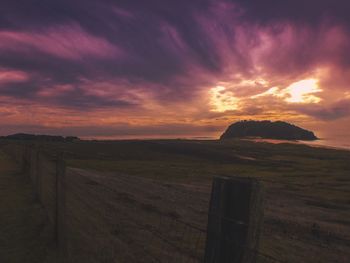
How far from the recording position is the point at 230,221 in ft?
13.1

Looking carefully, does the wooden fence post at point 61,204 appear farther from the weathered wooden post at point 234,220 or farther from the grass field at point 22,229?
the weathered wooden post at point 234,220

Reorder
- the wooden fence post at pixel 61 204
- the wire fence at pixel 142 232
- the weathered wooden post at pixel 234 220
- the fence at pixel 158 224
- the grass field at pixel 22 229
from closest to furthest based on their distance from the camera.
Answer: the weathered wooden post at pixel 234 220 < the fence at pixel 158 224 < the wire fence at pixel 142 232 < the wooden fence post at pixel 61 204 < the grass field at pixel 22 229

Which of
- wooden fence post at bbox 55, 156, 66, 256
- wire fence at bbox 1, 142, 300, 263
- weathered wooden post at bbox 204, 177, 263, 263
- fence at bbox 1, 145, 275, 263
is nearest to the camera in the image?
weathered wooden post at bbox 204, 177, 263, 263

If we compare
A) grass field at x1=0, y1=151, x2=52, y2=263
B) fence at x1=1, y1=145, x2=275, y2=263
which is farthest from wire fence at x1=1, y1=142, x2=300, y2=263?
grass field at x1=0, y1=151, x2=52, y2=263

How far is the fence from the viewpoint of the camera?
152 inches

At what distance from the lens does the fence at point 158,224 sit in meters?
3.86

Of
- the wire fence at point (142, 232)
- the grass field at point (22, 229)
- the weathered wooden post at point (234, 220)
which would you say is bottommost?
the grass field at point (22, 229)

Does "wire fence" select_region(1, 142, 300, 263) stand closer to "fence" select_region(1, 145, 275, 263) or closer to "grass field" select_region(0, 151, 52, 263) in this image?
"fence" select_region(1, 145, 275, 263)

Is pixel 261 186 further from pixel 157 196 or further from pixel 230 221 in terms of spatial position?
pixel 157 196

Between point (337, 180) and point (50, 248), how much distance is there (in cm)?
4101

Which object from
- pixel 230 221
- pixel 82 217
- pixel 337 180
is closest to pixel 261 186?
pixel 230 221

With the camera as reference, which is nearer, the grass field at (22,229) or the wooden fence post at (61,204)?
the wooden fence post at (61,204)

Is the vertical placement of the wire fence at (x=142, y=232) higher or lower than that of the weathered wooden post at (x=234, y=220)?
lower

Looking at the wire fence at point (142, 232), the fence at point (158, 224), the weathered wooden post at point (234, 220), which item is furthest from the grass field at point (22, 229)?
the weathered wooden post at point (234, 220)
